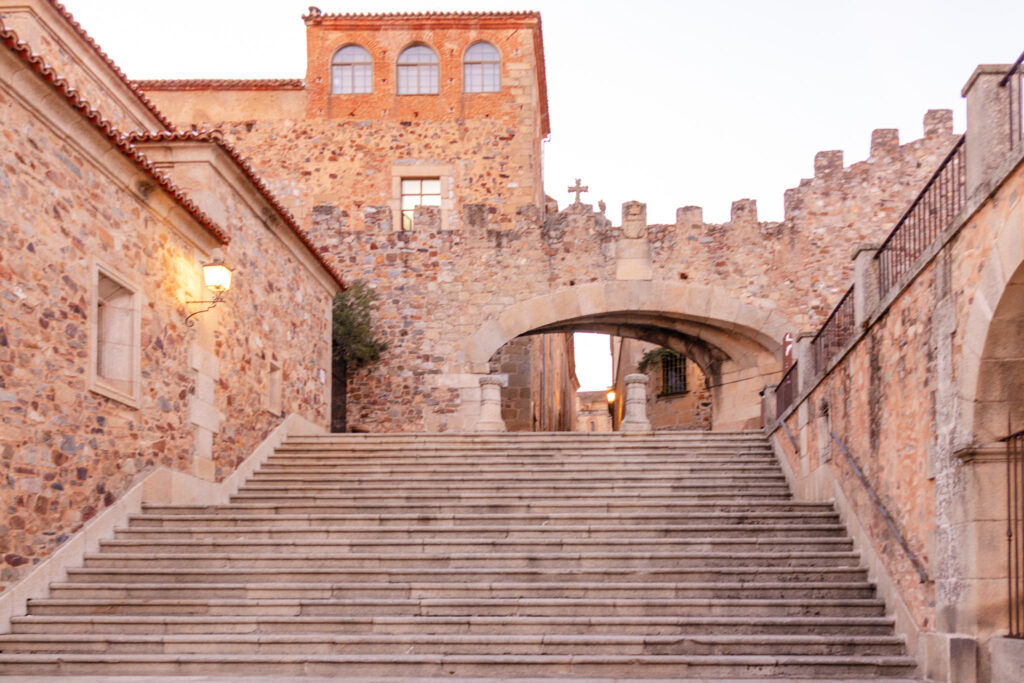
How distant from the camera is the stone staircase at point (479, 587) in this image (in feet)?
24.6

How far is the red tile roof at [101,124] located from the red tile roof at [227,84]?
38.7ft

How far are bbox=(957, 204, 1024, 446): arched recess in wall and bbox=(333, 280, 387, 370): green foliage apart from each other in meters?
12.7

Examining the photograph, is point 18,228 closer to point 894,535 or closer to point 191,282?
point 191,282

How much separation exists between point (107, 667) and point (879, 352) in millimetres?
6726

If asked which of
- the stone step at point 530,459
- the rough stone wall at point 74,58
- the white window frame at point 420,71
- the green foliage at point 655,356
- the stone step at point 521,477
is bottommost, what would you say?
the stone step at point 521,477

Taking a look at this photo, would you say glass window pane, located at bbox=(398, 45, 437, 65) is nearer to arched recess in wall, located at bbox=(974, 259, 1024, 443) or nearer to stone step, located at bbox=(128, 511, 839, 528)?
stone step, located at bbox=(128, 511, 839, 528)

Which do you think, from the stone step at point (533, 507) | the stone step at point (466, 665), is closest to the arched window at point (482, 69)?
the stone step at point (533, 507)

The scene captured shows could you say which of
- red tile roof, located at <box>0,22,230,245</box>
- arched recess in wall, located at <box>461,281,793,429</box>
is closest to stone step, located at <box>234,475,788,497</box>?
red tile roof, located at <box>0,22,230,245</box>

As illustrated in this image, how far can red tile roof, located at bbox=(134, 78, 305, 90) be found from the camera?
22.7 meters

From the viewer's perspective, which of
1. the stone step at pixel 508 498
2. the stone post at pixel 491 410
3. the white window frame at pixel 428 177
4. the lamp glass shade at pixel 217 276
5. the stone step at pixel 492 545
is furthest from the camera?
the white window frame at pixel 428 177

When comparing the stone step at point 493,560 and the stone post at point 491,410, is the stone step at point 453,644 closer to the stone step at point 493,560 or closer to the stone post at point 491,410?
the stone step at point 493,560

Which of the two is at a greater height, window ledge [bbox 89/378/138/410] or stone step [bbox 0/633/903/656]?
window ledge [bbox 89/378/138/410]

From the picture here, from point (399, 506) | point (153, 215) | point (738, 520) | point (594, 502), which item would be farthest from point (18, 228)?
point (738, 520)

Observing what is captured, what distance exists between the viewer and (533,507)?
10719mm
